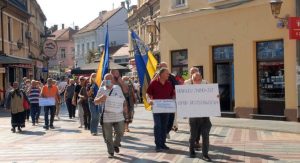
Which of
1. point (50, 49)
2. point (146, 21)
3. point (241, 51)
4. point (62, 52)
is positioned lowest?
point (241, 51)

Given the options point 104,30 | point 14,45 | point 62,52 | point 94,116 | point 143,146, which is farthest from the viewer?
point 62,52

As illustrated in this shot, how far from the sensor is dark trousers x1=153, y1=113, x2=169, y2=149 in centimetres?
1127

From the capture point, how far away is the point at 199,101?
1046 centimetres

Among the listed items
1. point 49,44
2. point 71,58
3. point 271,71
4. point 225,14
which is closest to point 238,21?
point 225,14

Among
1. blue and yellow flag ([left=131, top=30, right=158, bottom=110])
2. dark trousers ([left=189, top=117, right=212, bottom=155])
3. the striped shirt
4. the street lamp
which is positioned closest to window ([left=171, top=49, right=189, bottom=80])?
the street lamp

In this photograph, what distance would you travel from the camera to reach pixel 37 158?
1078 cm

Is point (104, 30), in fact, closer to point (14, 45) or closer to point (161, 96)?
point (14, 45)

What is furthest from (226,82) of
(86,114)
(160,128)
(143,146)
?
(160,128)

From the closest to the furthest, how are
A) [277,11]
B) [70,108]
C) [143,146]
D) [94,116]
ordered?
[143,146], [94,116], [277,11], [70,108]

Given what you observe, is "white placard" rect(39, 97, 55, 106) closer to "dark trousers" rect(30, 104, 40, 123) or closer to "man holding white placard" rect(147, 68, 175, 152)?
"dark trousers" rect(30, 104, 40, 123)

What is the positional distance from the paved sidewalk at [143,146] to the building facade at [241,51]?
10.1 feet

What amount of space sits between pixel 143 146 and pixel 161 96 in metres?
1.45

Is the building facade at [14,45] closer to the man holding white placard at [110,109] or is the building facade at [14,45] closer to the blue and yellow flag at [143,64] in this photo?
the blue and yellow flag at [143,64]

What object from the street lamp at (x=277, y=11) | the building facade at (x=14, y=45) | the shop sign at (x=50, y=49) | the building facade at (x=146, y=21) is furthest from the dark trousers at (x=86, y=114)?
the shop sign at (x=50, y=49)
